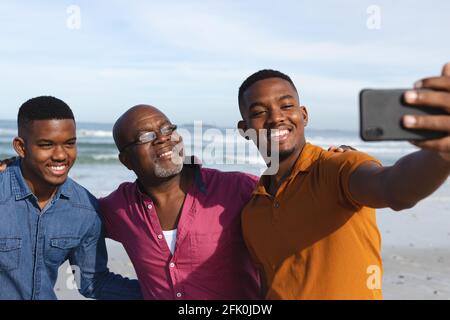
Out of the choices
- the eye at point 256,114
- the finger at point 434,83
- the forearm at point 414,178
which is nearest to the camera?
the finger at point 434,83

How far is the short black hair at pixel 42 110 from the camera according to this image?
353 centimetres

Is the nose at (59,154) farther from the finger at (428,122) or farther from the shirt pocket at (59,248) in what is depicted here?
the finger at (428,122)

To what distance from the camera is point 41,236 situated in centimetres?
353

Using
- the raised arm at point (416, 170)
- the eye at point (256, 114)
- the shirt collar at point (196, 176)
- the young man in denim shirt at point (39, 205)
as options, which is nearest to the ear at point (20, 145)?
the young man in denim shirt at point (39, 205)

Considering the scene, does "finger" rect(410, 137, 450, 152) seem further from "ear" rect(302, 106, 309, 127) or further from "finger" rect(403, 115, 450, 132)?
"ear" rect(302, 106, 309, 127)

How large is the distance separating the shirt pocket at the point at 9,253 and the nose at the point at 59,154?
60cm

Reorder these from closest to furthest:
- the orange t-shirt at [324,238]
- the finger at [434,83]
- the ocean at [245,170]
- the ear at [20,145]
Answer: the finger at [434,83] → the orange t-shirt at [324,238] → the ear at [20,145] → the ocean at [245,170]

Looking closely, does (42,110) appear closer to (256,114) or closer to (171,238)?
(171,238)

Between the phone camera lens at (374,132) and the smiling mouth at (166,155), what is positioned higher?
the phone camera lens at (374,132)

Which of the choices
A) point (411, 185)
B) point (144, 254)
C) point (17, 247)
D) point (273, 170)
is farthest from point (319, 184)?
point (17, 247)

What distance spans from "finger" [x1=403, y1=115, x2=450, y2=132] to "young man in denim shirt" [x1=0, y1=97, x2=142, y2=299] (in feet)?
8.27

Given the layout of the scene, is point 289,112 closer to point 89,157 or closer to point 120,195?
point 120,195

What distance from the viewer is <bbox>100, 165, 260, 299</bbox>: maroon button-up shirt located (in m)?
3.46
